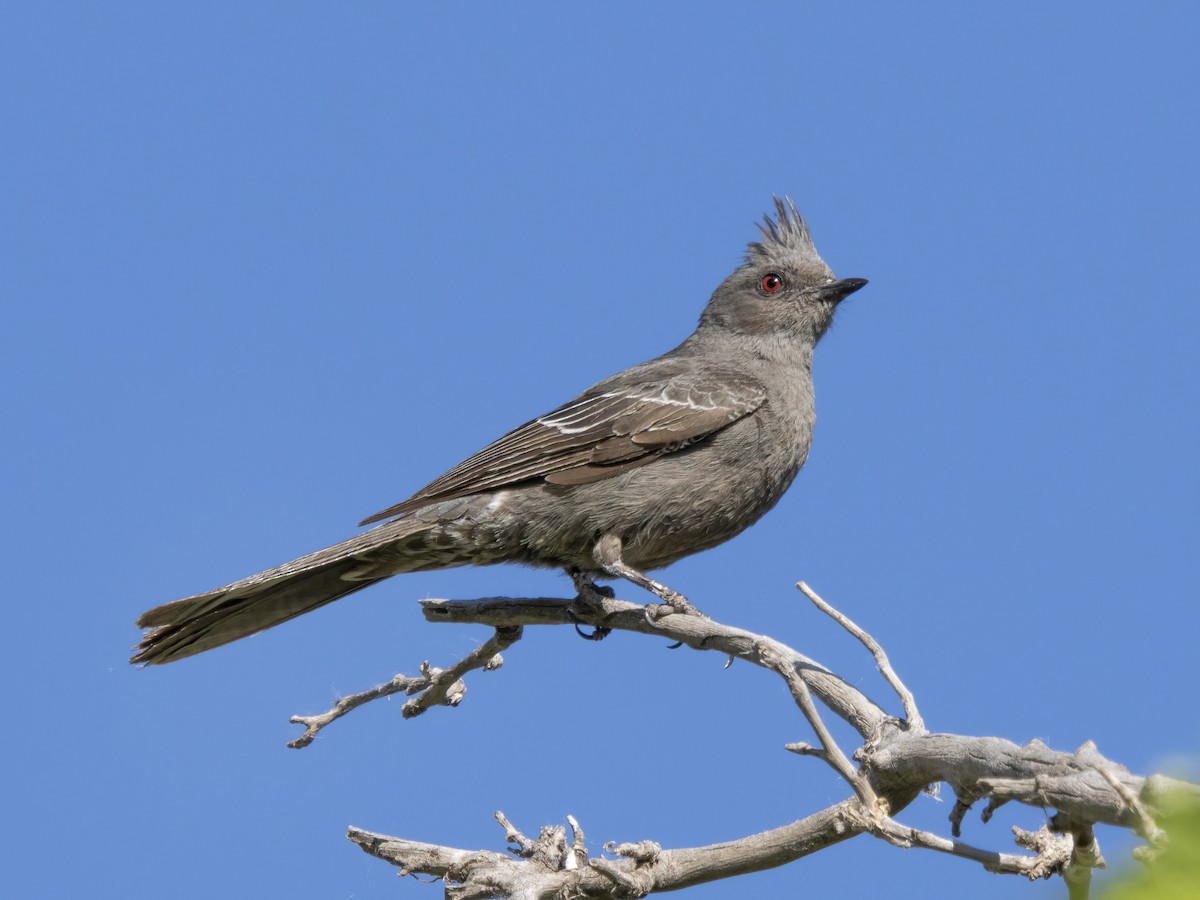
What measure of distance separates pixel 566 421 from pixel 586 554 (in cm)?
92

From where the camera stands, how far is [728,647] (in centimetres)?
494

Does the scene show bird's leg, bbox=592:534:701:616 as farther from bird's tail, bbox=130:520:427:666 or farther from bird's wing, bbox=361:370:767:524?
bird's tail, bbox=130:520:427:666

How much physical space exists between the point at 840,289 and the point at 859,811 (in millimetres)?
5646

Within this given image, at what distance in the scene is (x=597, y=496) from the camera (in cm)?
728

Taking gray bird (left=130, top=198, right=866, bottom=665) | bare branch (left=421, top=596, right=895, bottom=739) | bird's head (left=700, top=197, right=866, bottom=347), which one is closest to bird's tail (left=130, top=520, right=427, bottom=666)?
gray bird (left=130, top=198, right=866, bottom=665)

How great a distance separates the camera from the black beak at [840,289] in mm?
8703

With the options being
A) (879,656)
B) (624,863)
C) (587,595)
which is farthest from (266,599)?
(879,656)

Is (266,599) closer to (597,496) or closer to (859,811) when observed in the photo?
(597,496)

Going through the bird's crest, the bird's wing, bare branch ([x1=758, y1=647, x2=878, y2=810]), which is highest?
the bird's crest

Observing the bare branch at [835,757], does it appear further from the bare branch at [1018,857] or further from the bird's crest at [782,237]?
the bird's crest at [782,237]

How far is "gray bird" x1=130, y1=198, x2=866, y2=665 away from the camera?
7.10m

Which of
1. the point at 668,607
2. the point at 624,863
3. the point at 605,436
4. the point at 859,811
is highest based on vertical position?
the point at 605,436

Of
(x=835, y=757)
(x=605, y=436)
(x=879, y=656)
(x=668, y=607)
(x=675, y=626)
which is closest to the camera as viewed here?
(x=835, y=757)

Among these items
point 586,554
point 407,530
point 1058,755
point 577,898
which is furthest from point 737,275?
point 1058,755
